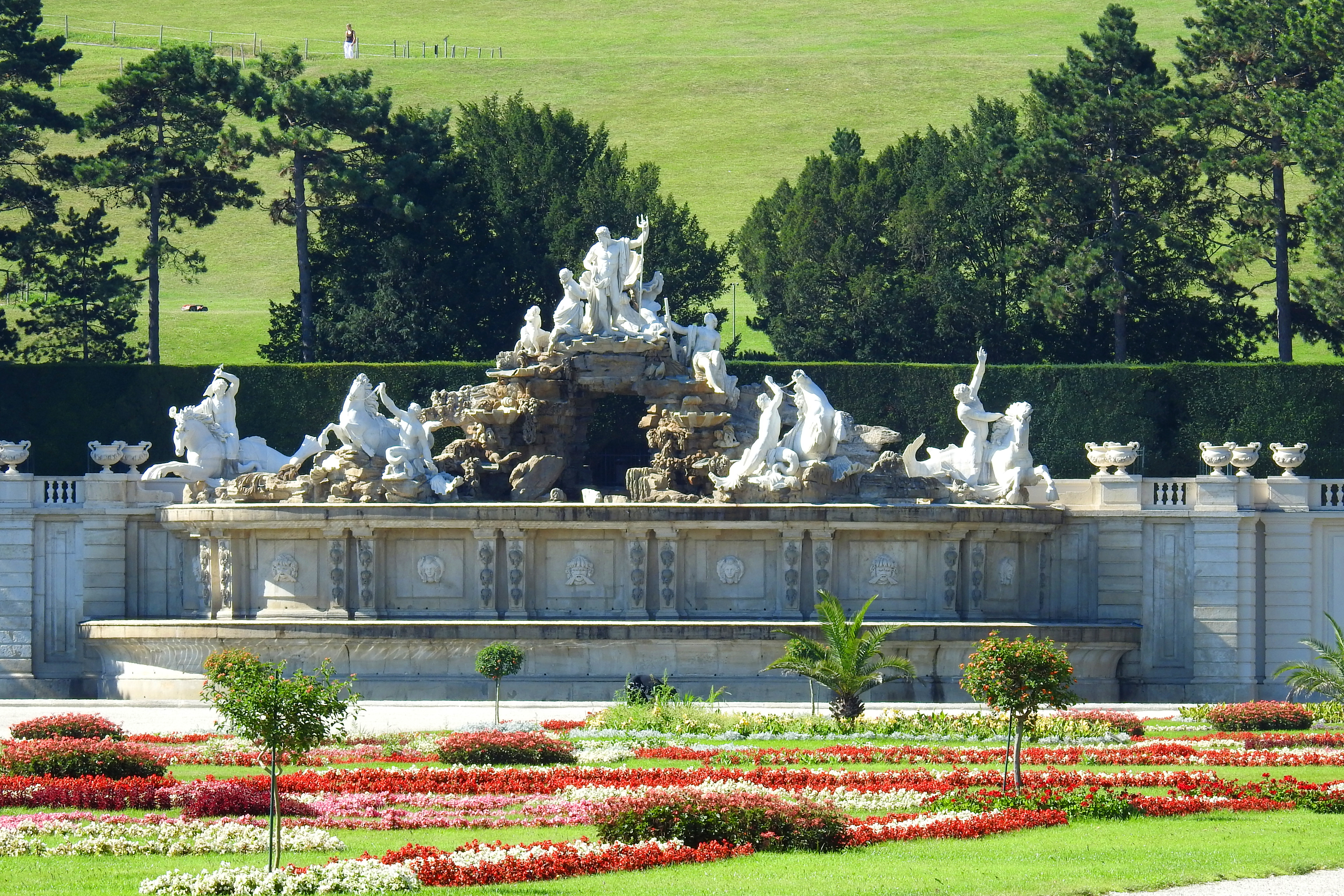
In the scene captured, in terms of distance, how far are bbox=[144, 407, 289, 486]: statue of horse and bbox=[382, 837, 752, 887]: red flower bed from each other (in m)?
26.0

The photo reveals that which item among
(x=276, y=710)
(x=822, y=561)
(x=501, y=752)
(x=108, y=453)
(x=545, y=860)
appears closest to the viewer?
(x=276, y=710)

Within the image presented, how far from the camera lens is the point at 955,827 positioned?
25484mm

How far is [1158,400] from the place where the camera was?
54.4 meters

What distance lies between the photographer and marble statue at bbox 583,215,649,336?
48781mm

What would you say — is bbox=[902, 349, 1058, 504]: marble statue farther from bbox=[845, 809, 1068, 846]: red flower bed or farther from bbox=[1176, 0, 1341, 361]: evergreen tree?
bbox=[845, 809, 1068, 846]: red flower bed

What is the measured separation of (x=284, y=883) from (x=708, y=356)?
91.0ft

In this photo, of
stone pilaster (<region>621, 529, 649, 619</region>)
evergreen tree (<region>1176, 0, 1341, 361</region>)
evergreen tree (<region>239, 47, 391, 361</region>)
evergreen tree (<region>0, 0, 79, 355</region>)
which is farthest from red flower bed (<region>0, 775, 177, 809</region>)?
evergreen tree (<region>1176, 0, 1341, 361</region>)

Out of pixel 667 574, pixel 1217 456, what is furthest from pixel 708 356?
pixel 1217 456

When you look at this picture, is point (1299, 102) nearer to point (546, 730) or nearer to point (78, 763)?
point (546, 730)

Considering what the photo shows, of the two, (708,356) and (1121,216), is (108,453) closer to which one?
(708,356)

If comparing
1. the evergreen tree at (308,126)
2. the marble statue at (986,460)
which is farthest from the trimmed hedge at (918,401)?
the evergreen tree at (308,126)

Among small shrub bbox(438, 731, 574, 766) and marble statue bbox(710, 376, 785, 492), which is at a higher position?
marble statue bbox(710, 376, 785, 492)

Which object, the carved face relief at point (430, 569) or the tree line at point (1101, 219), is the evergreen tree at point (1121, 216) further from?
the carved face relief at point (430, 569)

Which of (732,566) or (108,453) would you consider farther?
(108,453)
